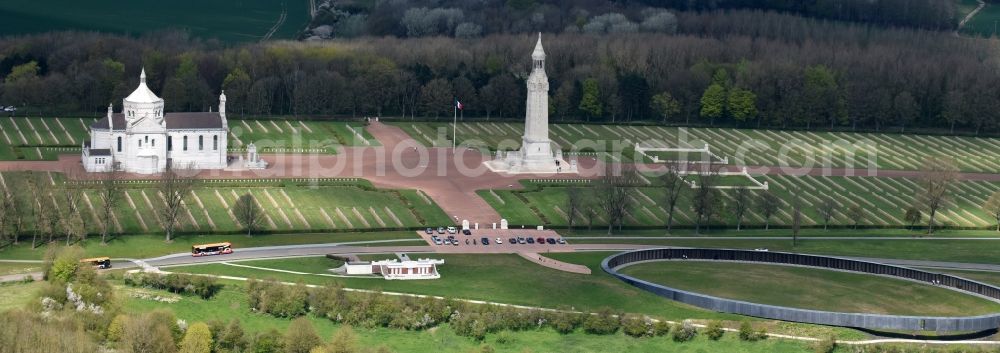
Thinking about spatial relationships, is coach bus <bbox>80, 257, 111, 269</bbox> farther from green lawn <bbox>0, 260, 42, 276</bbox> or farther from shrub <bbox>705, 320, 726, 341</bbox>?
shrub <bbox>705, 320, 726, 341</bbox>

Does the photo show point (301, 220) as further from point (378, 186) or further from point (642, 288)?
point (642, 288)

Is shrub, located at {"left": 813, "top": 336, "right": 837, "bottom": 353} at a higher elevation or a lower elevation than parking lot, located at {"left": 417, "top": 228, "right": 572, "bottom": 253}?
lower

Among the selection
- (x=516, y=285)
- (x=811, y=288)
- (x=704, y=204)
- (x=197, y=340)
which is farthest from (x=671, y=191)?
(x=197, y=340)

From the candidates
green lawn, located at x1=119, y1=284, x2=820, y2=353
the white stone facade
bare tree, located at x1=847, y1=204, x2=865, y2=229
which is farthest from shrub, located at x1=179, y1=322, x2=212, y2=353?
bare tree, located at x1=847, y1=204, x2=865, y2=229

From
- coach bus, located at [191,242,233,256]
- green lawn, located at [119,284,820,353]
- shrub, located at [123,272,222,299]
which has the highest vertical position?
coach bus, located at [191,242,233,256]

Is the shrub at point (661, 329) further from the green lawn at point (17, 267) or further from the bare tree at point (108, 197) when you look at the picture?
the bare tree at point (108, 197)

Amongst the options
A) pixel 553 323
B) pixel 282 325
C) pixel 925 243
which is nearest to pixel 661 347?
pixel 553 323

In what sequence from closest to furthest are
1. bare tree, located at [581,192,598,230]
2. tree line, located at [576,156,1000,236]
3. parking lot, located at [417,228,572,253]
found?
parking lot, located at [417,228,572,253] → bare tree, located at [581,192,598,230] → tree line, located at [576,156,1000,236]
